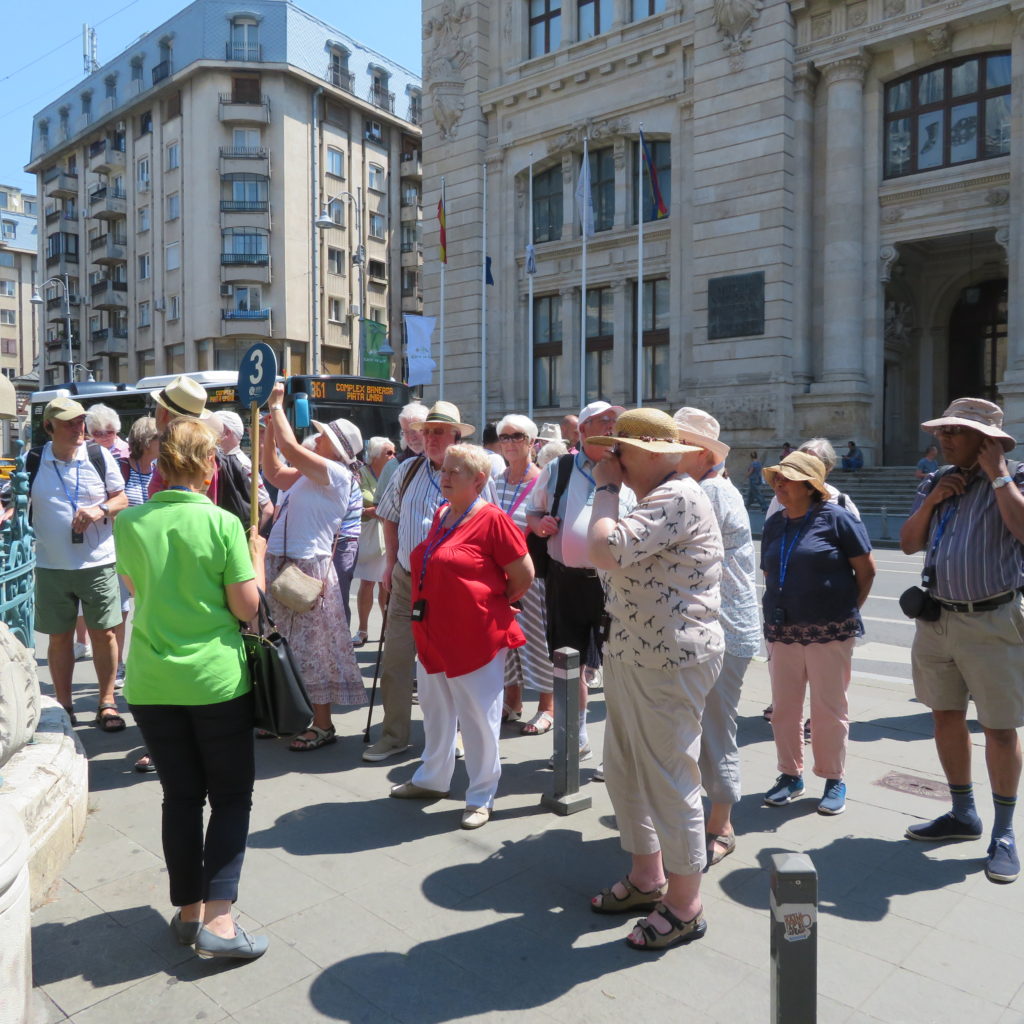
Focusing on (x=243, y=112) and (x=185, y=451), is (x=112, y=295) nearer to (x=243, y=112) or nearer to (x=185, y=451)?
(x=243, y=112)

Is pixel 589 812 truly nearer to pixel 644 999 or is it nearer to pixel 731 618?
pixel 731 618

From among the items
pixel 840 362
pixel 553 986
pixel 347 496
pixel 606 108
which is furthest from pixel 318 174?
pixel 553 986

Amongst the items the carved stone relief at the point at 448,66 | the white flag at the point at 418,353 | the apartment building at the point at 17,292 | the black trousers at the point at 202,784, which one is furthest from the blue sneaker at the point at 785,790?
the apartment building at the point at 17,292

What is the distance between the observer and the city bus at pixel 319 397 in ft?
64.5

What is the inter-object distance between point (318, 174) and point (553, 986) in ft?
163

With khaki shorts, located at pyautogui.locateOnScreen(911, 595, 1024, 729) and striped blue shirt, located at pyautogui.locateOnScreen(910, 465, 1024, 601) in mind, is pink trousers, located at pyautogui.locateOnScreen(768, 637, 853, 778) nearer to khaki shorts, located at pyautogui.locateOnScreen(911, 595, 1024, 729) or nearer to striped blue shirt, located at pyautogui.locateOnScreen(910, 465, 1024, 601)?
khaki shorts, located at pyautogui.locateOnScreen(911, 595, 1024, 729)

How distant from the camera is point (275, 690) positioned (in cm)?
331

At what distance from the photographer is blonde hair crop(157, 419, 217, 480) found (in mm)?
3232

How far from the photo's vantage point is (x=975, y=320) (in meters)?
28.4

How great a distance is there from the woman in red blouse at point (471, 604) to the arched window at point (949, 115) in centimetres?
2360

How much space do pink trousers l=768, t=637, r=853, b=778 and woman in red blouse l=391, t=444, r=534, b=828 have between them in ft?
4.73

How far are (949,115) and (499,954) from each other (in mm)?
25707

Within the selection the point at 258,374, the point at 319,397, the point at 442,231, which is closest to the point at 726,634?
the point at 258,374

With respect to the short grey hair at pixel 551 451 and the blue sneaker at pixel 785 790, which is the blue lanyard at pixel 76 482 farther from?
the blue sneaker at pixel 785 790
